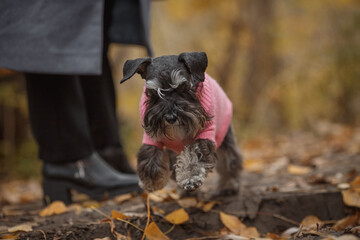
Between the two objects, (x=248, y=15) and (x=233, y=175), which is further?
(x=248, y=15)

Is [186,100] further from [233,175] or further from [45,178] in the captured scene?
[45,178]

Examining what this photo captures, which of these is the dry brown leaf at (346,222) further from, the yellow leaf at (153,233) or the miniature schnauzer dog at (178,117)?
the yellow leaf at (153,233)

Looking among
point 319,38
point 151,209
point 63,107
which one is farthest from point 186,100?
point 319,38

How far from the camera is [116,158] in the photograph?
4102mm

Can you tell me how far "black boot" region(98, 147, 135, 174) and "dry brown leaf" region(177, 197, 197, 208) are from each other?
124cm

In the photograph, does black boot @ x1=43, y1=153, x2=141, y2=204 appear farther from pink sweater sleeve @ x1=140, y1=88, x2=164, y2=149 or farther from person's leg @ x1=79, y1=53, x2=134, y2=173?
pink sweater sleeve @ x1=140, y1=88, x2=164, y2=149

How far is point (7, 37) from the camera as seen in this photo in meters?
2.94

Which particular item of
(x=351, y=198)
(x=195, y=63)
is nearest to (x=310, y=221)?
(x=351, y=198)

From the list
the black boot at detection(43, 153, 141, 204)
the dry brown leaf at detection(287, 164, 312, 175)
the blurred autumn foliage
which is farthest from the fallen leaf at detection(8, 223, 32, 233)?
the blurred autumn foliage

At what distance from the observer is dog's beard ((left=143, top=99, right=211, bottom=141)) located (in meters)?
2.29

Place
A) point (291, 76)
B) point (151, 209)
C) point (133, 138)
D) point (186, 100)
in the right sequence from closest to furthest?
point (186, 100)
point (151, 209)
point (291, 76)
point (133, 138)

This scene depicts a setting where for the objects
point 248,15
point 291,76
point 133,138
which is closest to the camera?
point 291,76

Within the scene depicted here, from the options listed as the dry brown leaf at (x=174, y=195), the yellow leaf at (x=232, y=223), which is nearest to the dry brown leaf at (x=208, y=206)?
the yellow leaf at (x=232, y=223)

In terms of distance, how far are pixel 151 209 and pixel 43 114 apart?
4.42 feet
